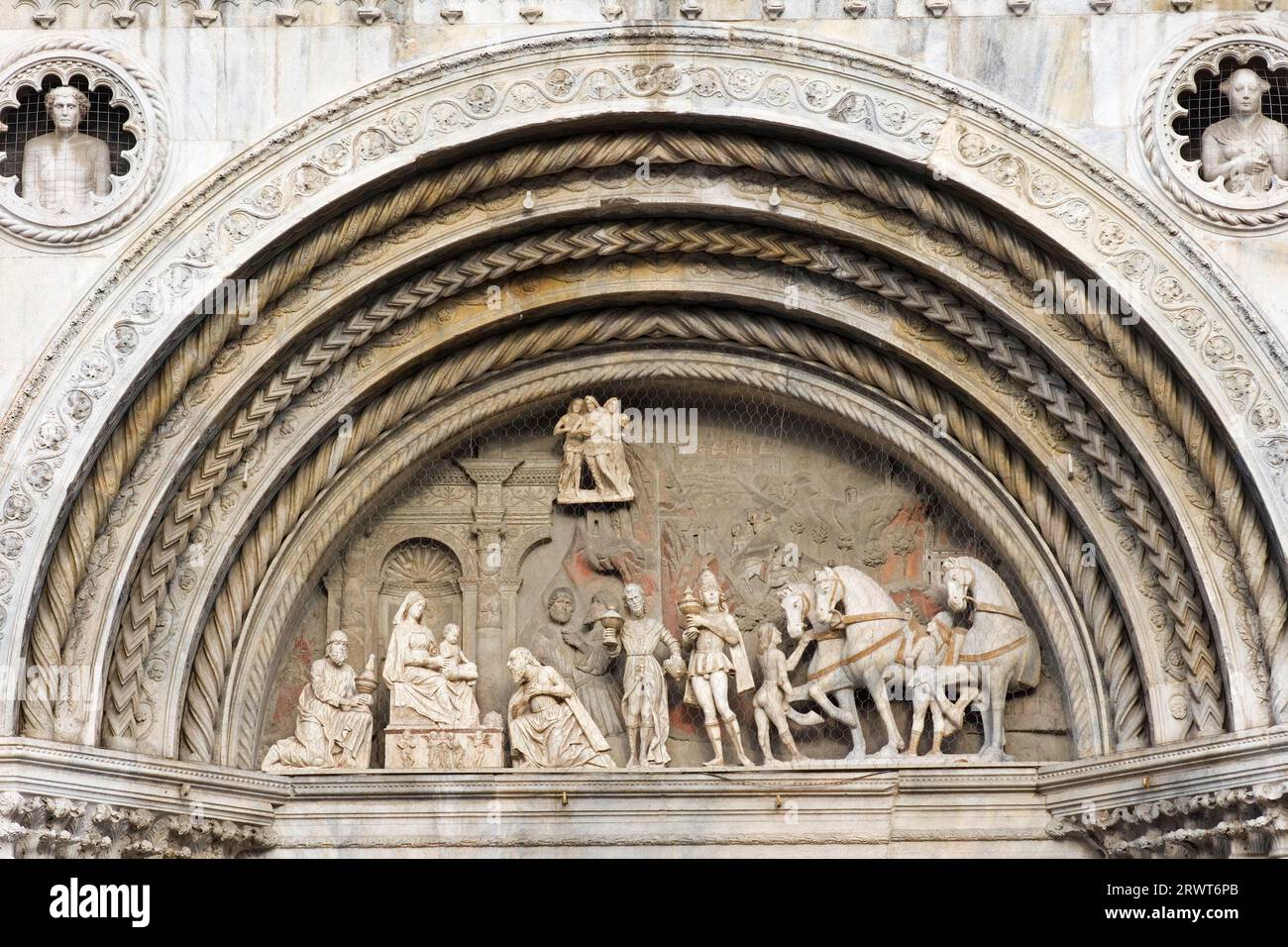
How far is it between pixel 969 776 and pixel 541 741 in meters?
2.16

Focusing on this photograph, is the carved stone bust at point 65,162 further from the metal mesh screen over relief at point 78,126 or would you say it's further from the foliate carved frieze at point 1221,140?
the foliate carved frieze at point 1221,140

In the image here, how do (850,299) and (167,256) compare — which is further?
(850,299)

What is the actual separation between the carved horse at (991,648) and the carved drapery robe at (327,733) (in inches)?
120

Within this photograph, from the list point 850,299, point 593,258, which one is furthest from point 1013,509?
point 593,258

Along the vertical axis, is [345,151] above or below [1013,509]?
above

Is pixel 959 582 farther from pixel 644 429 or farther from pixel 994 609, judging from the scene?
pixel 644 429

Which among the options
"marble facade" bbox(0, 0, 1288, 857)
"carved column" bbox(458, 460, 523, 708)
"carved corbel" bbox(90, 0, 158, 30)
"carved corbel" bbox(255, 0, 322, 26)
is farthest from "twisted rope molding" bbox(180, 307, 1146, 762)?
"carved corbel" bbox(90, 0, 158, 30)

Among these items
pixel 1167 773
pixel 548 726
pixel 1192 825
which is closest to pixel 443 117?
pixel 548 726

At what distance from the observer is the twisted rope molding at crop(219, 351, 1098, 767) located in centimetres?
1310

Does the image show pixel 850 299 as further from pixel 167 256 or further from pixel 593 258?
pixel 167 256

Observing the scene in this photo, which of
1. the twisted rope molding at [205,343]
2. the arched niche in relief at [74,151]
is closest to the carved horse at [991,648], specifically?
the twisted rope molding at [205,343]

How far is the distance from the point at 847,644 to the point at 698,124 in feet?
8.97

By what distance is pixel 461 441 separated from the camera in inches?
539

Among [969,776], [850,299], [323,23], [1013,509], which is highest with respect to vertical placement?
[323,23]
